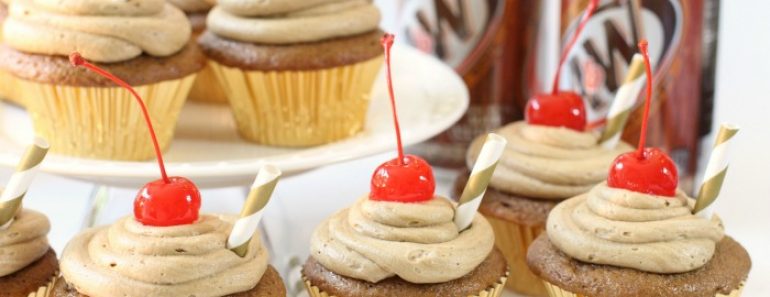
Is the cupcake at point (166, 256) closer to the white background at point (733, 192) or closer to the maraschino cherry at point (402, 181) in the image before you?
the maraschino cherry at point (402, 181)

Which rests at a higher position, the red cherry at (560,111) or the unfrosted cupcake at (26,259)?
the red cherry at (560,111)

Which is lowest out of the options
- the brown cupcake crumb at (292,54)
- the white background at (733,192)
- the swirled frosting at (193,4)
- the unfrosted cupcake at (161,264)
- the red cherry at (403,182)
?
the white background at (733,192)

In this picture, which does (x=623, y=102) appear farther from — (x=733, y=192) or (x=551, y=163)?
(x=733, y=192)

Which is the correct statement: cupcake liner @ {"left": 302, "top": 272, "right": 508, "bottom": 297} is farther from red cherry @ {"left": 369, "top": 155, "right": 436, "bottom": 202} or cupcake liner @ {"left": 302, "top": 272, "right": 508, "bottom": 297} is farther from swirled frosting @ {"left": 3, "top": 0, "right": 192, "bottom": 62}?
swirled frosting @ {"left": 3, "top": 0, "right": 192, "bottom": 62}

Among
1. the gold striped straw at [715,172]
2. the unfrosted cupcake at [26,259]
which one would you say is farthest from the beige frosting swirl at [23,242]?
the gold striped straw at [715,172]

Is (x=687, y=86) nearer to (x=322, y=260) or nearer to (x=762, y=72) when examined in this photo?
(x=762, y=72)

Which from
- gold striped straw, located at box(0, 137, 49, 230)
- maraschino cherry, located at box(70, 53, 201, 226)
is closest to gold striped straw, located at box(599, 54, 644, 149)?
maraschino cherry, located at box(70, 53, 201, 226)

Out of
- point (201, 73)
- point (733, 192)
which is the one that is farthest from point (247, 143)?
point (733, 192)
